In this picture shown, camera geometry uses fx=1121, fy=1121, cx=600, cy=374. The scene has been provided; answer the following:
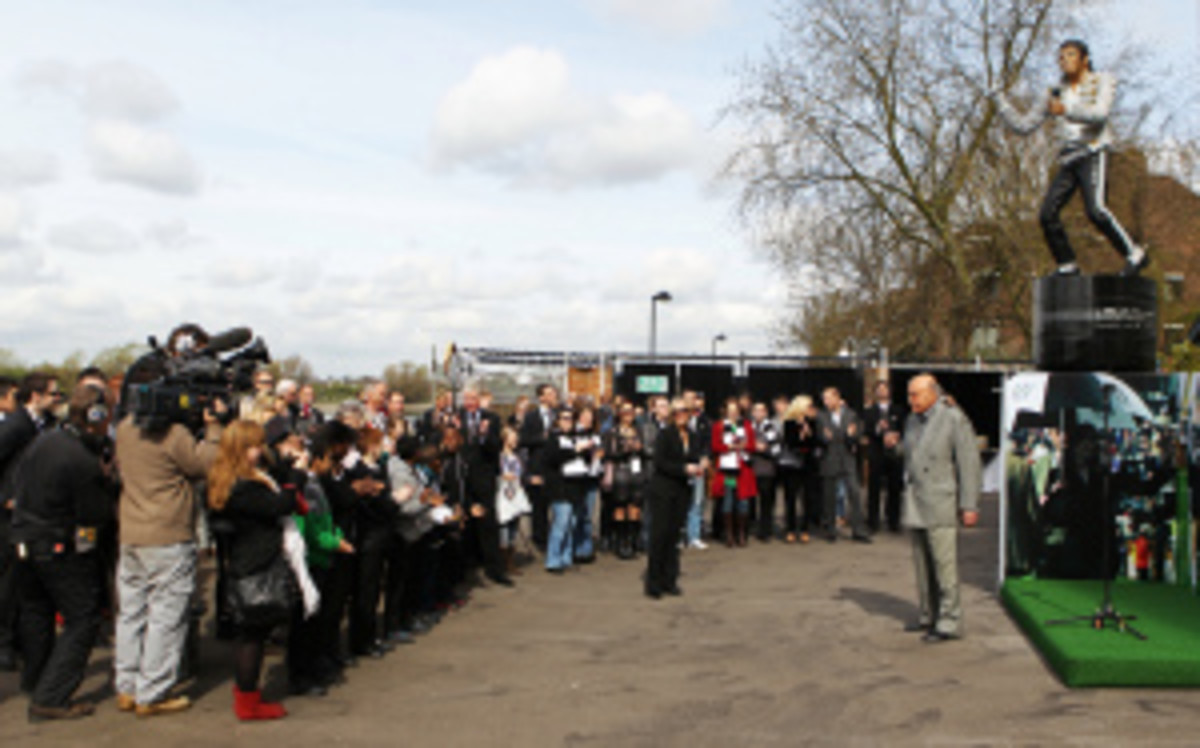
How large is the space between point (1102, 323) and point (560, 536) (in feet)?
18.5

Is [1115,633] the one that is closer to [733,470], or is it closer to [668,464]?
[668,464]

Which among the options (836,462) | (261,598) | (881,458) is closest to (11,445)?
(261,598)

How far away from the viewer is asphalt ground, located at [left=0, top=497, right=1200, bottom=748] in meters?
6.07

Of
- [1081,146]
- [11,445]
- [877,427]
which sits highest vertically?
[1081,146]

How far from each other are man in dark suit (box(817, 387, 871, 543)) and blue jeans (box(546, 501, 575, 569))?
399 cm

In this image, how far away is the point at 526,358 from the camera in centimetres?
1997

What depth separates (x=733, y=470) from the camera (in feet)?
45.4

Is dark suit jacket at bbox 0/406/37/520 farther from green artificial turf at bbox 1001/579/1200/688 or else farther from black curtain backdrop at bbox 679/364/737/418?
black curtain backdrop at bbox 679/364/737/418

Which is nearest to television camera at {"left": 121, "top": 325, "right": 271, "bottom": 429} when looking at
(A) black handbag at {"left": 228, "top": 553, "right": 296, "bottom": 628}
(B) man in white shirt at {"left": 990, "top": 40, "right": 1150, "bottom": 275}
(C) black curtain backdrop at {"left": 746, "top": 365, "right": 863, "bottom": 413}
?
(A) black handbag at {"left": 228, "top": 553, "right": 296, "bottom": 628}

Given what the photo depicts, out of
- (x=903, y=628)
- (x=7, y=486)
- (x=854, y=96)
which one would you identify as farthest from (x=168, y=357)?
(x=854, y=96)

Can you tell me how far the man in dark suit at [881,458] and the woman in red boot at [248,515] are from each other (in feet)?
32.4

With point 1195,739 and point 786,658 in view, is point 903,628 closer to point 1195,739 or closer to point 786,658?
point 786,658

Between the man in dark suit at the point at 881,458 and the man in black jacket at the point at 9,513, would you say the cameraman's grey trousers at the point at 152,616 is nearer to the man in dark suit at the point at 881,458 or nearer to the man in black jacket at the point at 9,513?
the man in black jacket at the point at 9,513

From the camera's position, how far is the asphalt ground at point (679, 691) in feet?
19.9
